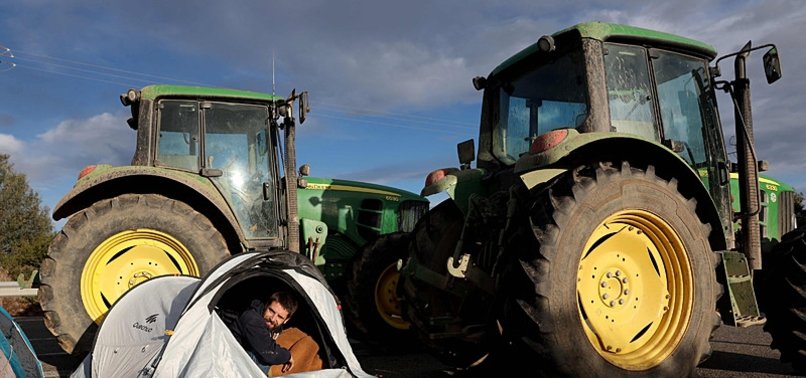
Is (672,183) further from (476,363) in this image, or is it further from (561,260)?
(476,363)

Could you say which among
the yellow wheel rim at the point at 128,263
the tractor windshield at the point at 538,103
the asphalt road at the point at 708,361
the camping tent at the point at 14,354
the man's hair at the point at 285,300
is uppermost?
the tractor windshield at the point at 538,103

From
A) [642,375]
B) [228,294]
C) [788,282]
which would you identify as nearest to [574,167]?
[642,375]

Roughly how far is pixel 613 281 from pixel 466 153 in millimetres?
1960

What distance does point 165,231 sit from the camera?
6195 millimetres

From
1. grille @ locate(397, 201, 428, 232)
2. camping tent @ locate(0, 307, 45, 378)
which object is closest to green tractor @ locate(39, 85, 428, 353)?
grille @ locate(397, 201, 428, 232)

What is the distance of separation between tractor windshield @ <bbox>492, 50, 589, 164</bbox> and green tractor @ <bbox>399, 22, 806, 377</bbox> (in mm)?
15

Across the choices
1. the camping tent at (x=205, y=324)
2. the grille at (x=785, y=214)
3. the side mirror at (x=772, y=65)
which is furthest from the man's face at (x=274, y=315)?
the grille at (x=785, y=214)

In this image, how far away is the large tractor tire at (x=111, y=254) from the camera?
5.85m

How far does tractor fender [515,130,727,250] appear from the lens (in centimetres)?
406

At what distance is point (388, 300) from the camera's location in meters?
7.55

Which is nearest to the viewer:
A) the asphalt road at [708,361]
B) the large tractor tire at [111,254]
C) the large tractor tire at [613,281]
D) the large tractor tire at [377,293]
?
the large tractor tire at [613,281]

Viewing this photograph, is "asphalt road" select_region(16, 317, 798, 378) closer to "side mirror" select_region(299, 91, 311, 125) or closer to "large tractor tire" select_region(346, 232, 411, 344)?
"large tractor tire" select_region(346, 232, 411, 344)

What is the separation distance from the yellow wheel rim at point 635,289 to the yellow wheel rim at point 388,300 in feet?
11.8

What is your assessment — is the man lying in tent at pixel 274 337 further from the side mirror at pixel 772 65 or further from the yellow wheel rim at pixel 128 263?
the side mirror at pixel 772 65
